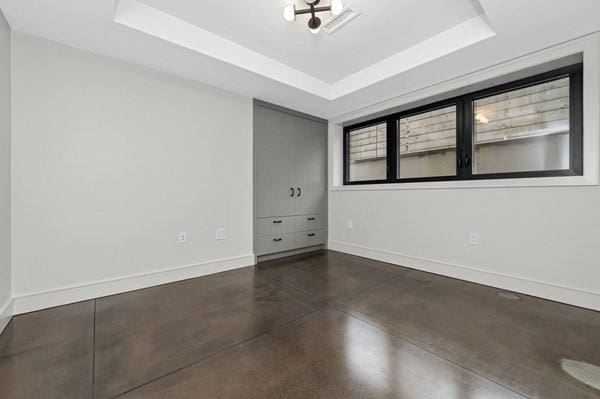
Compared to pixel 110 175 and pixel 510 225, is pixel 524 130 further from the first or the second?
pixel 110 175

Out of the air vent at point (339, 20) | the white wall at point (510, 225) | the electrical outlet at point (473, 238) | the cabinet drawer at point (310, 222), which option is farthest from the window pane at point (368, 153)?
the air vent at point (339, 20)

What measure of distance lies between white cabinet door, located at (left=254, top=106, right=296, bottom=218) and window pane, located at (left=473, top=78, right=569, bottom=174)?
233 cm

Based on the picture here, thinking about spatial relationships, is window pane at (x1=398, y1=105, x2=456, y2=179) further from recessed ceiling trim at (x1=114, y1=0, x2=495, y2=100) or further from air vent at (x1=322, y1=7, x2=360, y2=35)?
air vent at (x1=322, y1=7, x2=360, y2=35)

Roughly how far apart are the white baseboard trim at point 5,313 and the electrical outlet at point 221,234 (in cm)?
165

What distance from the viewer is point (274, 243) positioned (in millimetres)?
3496

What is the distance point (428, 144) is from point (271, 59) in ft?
7.35

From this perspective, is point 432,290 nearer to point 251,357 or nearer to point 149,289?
point 251,357

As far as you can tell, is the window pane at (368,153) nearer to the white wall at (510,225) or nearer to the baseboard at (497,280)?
the white wall at (510,225)

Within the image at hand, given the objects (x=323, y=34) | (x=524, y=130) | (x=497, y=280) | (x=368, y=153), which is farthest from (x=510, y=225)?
(x=323, y=34)

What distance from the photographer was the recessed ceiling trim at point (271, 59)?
6.29ft

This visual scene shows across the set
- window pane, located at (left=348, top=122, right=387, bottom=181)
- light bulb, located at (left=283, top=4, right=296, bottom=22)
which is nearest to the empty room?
light bulb, located at (left=283, top=4, right=296, bottom=22)

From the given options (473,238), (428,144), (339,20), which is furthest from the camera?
(428,144)

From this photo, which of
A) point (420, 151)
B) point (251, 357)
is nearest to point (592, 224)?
point (420, 151)

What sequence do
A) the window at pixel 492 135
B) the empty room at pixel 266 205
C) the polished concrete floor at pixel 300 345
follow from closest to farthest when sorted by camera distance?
1. the polished concrete floor at pixel 300 345
2. the empty room at pixel 266 205
3. the window at pixel 492 135
